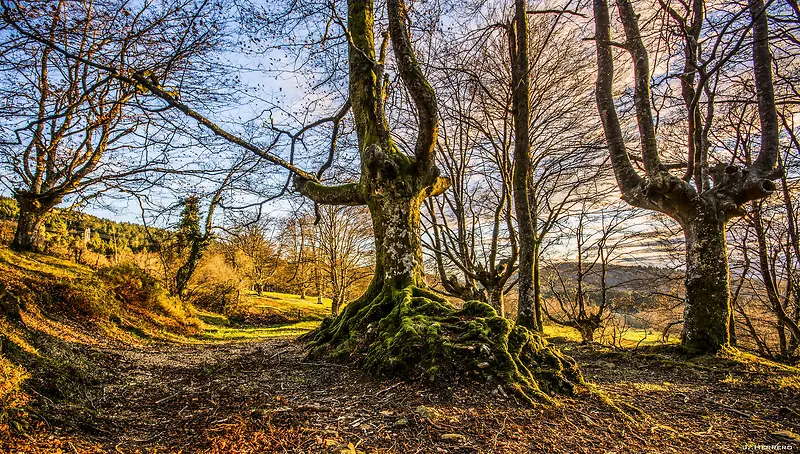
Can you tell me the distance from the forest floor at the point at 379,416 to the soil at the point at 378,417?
0.01m

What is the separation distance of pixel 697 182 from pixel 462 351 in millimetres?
5113

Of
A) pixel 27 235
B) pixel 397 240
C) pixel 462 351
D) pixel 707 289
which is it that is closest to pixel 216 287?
pixel 27 235

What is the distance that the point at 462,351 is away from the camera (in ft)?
9.57

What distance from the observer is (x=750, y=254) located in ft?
28.9

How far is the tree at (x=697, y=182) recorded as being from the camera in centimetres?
452

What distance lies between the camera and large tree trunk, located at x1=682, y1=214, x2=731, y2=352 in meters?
4.61

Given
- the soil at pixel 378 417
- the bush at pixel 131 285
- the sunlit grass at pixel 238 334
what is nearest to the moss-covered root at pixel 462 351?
the soil at pixel 378 417

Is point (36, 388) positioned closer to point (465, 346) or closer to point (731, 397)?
point (465, 346)

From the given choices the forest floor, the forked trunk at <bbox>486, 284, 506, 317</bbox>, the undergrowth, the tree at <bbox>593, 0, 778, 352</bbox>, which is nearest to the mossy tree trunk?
the tree at <bbox>593, 0, 778, 352</bbox>

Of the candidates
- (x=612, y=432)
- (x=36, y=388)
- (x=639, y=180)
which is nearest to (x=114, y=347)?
(x=36, y=388)

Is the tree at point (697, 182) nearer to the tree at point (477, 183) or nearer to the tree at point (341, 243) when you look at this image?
the tree at point (477, 183)

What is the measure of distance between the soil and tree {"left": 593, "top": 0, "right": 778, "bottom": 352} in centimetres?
128

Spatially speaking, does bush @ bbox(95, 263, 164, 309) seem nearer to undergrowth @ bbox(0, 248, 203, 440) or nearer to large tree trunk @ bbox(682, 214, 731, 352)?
undergrowth @ bbox(0, 248, 203, 440)

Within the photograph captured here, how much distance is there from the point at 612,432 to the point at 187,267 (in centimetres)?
1537
